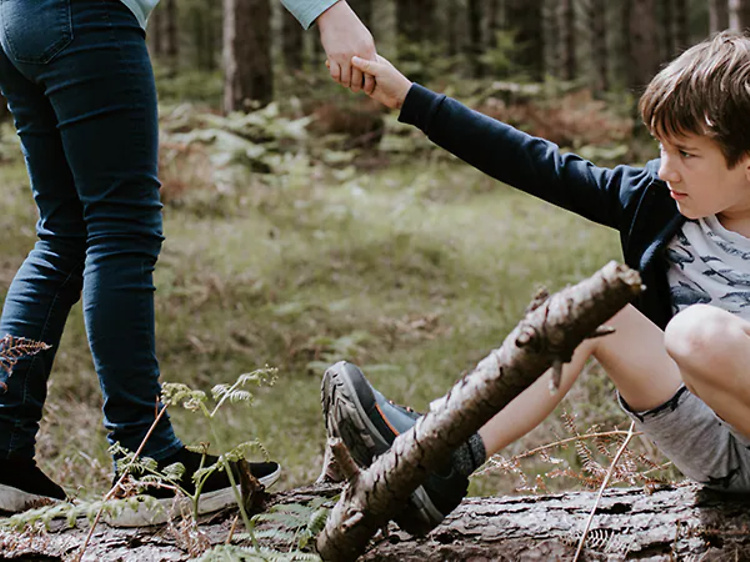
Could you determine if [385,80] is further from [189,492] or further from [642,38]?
[642,38]

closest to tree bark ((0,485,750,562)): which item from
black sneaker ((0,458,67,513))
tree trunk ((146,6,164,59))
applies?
black sneaker ((0,458,67,513))

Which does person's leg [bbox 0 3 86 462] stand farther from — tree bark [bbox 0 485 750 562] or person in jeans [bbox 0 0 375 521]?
tree bark [bbox 0 485 750 562]

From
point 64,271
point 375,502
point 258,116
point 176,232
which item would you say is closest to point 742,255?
point 375,502

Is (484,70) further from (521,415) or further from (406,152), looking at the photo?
(521,415)

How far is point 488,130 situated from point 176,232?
4196 millimetres

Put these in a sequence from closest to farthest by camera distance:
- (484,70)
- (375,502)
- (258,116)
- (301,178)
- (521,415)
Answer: (375,502), (521,415), (301,178), (258,116), (484,70)

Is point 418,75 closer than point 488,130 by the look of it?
No

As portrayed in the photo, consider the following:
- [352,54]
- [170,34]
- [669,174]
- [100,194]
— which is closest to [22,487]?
[100,194]

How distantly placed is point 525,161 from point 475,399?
803mm

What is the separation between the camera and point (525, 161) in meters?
1.91

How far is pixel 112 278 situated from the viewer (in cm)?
183

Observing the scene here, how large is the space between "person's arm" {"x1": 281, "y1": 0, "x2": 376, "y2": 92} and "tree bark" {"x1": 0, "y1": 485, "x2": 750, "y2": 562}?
1.14 meters

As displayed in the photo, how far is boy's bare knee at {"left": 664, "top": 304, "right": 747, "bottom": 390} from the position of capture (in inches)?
57.8

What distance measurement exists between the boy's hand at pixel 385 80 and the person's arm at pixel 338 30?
0.09 feet
